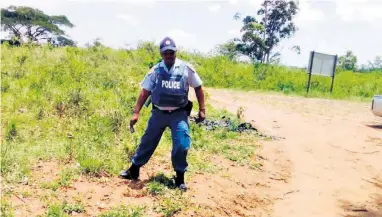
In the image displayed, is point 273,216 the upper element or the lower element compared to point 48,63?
lower

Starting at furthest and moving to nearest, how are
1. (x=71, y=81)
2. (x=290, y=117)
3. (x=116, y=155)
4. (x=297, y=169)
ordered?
(x=290, y=117) → (x=71, y=81) → (x=297, y=169) → (x=116, y=155)

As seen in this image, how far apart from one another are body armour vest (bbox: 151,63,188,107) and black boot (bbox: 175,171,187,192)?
0.75 m

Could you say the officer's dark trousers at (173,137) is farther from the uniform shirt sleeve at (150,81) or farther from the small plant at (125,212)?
the small plant at (125,212)

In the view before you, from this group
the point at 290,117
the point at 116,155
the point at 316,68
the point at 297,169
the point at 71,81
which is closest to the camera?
the point at 116,155

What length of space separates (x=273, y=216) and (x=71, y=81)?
224 inches

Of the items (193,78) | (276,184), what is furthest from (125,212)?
(276,184)

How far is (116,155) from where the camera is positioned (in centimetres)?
503

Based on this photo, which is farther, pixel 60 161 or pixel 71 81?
pixel 71 81

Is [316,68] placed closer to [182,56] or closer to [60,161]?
[182,56]

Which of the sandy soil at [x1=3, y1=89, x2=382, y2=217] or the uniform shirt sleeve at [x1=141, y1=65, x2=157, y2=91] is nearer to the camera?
the sandy soil at [x1=3, y1=89, x2=382, y2=217]

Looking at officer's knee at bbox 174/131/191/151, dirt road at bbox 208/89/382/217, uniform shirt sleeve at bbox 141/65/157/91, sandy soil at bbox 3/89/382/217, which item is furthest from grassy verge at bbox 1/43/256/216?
uniform shirt sleeve at bbox 141/65/157/91

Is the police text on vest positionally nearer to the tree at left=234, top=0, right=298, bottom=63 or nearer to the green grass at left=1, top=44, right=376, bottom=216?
the green grass at left=1, top=44, right=376, bottom=216

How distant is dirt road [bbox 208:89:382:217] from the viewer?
469 centimetres

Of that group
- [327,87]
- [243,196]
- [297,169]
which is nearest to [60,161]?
[243,196]
